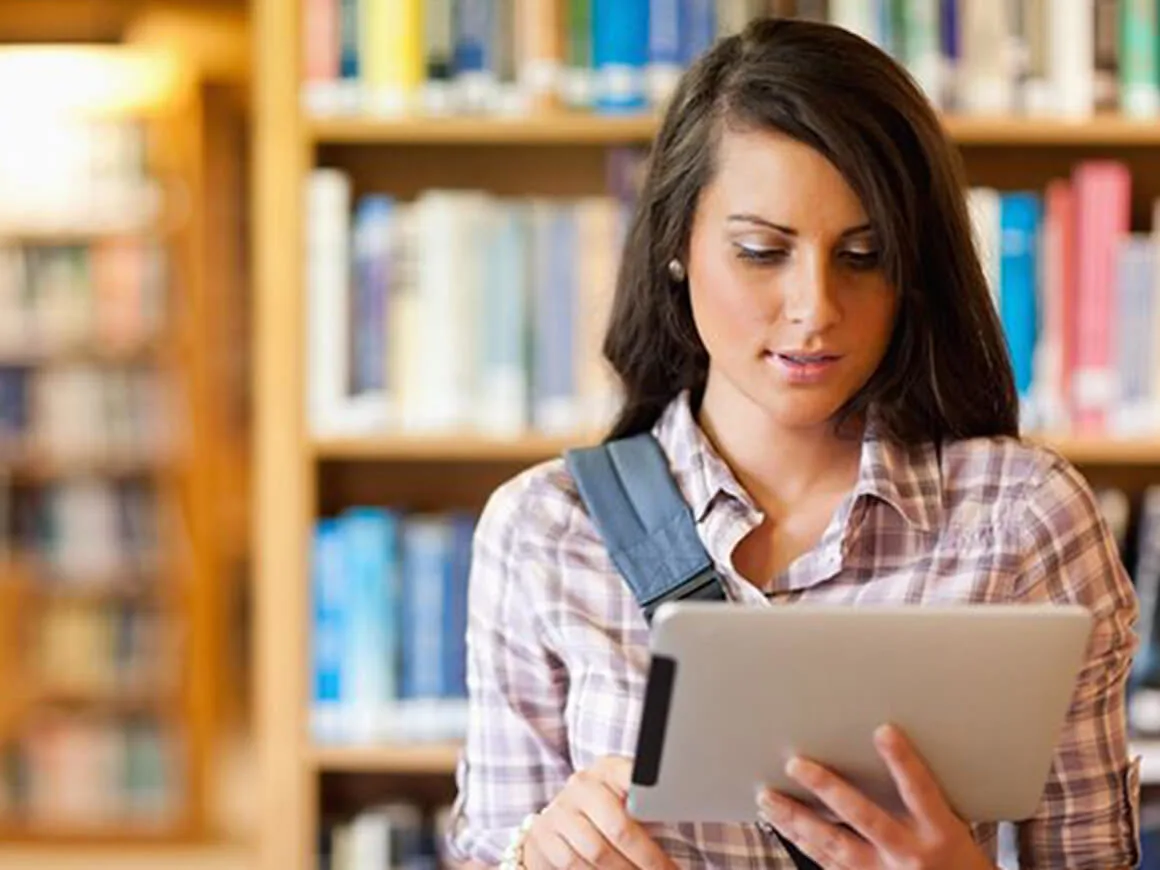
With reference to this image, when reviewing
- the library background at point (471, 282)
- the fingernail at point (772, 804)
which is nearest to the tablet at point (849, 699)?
the fingernail at point (772, 804)

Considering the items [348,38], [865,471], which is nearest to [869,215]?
[865,471]

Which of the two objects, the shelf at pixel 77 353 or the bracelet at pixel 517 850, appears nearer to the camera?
the bracelet at pixel 517 850

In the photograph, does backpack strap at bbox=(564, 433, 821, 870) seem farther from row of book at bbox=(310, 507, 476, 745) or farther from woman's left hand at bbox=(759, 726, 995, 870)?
row of book at bbox=(310, 507, 476, 745)

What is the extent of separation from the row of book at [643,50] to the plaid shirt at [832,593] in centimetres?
109

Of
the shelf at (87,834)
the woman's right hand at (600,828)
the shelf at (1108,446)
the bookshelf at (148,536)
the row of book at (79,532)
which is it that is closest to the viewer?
the woman's right hand at (600,828)

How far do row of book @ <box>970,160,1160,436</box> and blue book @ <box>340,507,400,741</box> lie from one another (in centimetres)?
79

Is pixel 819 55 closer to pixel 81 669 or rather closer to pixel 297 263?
pixel 297 263

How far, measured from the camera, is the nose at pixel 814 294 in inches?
52.9

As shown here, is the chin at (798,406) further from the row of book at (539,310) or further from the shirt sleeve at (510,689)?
the row of book at (539,310)

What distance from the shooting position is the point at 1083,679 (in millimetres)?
1402

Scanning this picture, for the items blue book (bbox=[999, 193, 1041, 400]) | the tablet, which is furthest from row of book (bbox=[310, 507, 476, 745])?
the tablet

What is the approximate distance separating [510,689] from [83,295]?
13.4 ft

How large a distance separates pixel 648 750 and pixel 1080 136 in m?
1.48

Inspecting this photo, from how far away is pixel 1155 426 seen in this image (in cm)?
249
